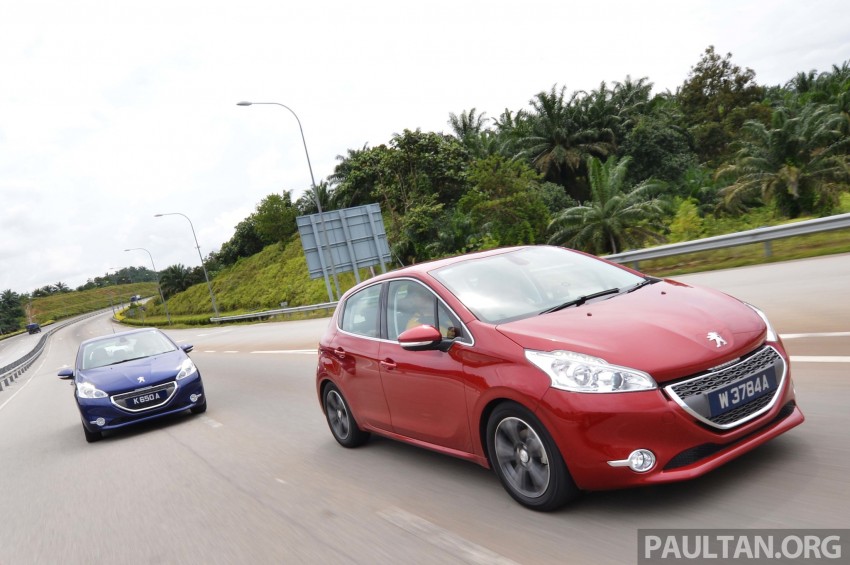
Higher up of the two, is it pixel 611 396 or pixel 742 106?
pixel 742 106

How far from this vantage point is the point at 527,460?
13.5ft

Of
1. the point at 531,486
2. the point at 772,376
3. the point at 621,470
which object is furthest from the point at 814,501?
the point at 531,486

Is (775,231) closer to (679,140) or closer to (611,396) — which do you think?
(611,396)

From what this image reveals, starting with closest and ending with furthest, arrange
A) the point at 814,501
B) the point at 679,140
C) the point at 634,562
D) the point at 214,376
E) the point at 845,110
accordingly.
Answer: the point at 634,562, the point at 814,501, the point at 214,376, the point at 845,110, the point at 679,140

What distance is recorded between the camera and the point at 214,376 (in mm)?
16094

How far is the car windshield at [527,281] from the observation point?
468 cm

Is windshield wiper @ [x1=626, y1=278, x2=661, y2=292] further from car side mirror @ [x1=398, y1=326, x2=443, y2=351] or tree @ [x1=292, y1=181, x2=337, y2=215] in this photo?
tree @ [x1=292, y1=181, x2=337, y2=215]

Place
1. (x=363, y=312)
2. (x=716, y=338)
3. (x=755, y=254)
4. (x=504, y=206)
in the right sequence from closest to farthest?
(x=716, y=338), (x=363, y=312), (x=755, y=254), (x=504, y=206)

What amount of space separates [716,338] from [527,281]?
1476mm

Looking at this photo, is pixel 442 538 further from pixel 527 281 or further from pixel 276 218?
pixel 276 218

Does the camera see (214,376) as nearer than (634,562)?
No

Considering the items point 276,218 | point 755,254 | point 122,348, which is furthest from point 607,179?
point 276,218

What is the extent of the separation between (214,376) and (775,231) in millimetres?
11893

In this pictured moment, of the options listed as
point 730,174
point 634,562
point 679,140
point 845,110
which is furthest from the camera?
point 679,140
